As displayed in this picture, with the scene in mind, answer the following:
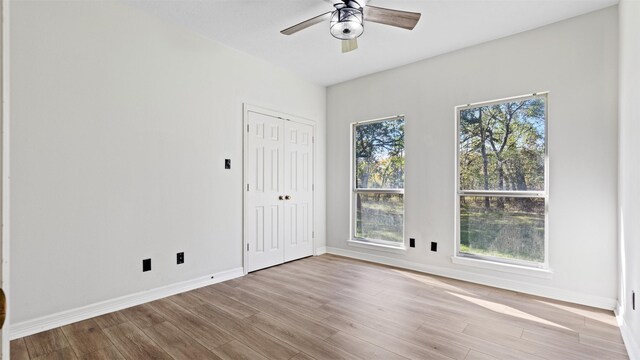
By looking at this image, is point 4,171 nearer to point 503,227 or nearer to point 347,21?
point 347,21

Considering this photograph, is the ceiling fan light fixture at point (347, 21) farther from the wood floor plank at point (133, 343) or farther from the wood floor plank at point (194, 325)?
the wood floor plank at point (133, 343)

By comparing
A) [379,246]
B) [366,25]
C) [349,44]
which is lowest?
[379,246]

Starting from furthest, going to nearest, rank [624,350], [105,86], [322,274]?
[322,274]
[105,86]
[624,350]

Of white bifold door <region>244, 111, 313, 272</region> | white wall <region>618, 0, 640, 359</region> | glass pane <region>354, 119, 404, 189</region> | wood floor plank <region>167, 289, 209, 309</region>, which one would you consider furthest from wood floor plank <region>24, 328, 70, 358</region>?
white wall <region>618, 0, 640, 359</region>

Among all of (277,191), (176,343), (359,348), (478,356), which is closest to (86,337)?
(176,343)

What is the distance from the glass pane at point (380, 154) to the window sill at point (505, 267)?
1160 millimetres

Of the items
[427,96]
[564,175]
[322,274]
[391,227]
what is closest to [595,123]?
[564,175]

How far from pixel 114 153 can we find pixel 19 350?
152 centimetres

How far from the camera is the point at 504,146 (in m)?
3.34

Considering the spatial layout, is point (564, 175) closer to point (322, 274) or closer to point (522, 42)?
point (522, 42)

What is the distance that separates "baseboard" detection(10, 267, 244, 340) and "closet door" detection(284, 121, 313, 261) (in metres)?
1.16

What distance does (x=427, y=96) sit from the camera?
151 inches

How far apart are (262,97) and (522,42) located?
117 inches

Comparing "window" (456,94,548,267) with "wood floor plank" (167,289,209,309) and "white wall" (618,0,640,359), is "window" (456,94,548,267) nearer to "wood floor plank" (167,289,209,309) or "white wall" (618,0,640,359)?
"white wall" (618,0,640,359)
